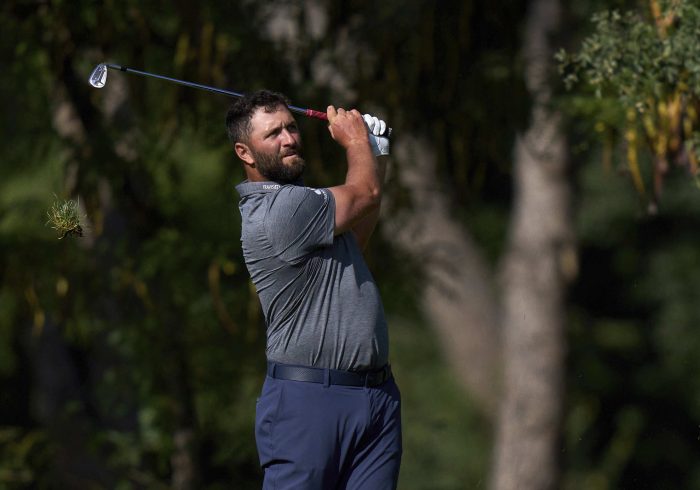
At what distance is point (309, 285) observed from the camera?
15.6ft

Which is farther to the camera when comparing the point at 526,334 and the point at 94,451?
Result: the point at 526,334

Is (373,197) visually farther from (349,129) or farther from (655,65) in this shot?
(655,65)

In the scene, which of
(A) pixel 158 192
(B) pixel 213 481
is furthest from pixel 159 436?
(A) pixel 158 192

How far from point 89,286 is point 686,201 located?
29.5 ft

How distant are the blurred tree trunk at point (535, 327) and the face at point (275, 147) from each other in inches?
313

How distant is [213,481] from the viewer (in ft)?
36.2

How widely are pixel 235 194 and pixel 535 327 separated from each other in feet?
13.4

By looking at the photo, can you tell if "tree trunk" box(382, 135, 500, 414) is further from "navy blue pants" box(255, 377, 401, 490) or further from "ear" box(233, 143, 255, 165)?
"navy blue pants" box(255, 377, 401, 490)

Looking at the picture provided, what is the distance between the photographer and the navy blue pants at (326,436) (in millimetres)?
4688

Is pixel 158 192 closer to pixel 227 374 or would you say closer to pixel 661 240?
pixel 227 374

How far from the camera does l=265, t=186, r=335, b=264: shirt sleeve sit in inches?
184

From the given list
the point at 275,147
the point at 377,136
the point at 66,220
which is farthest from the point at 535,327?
the point at 275,147

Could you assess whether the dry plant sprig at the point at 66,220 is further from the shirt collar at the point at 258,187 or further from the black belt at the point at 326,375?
the black belt at the point at 326,375

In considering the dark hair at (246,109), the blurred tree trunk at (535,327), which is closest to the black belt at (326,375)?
the dark hair at (246,109)
